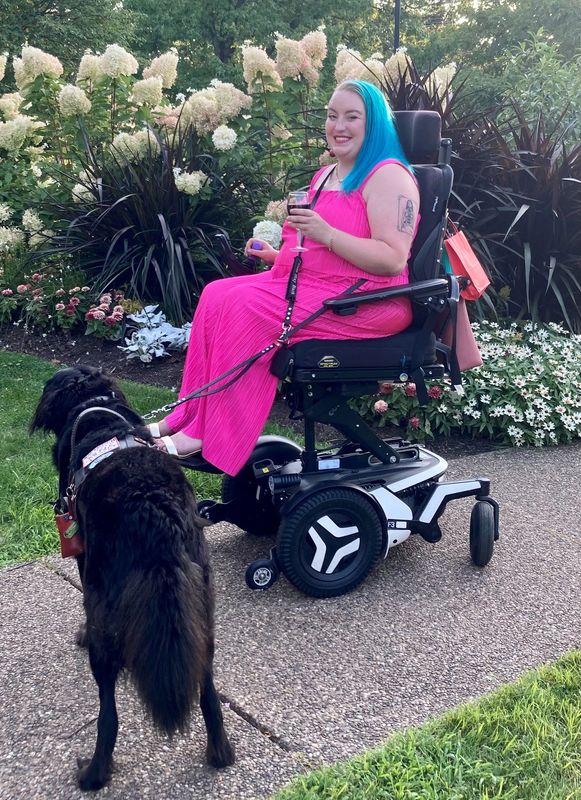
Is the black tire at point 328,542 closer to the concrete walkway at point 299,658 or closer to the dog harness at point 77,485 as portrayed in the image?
the concrete walkway at point 299,658

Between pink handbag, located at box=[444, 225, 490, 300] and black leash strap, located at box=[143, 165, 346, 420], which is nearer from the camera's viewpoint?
black leash strap, located at box=[143, 165, 346, 420]

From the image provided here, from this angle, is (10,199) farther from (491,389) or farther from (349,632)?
(349,632)

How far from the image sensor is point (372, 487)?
297cm

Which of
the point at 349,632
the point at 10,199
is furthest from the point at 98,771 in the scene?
the point at 10,199

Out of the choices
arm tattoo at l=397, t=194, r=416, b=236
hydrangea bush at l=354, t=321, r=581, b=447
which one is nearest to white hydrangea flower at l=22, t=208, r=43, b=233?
hydrangea bush at l=354, t=321, r=581, b=447

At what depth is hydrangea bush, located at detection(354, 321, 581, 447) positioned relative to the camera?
14.9 feet

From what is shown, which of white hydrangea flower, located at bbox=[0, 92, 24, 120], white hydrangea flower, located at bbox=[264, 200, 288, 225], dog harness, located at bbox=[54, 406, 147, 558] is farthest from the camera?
white hydrangea flower, located at bbox=[0, 92, 24, 120]

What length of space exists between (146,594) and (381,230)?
66.0 inches

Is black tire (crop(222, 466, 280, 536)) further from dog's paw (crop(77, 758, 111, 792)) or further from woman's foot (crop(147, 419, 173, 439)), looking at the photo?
dog's paw (crop(77, 758, 111, 792))

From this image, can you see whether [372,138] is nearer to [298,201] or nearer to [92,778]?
[298,201]

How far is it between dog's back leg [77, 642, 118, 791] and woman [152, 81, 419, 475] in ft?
3.31

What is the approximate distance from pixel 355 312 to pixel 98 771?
1.78 metres

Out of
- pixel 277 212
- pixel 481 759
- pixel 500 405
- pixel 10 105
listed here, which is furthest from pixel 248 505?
pixel 10 105

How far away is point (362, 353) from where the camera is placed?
2.85 meters
